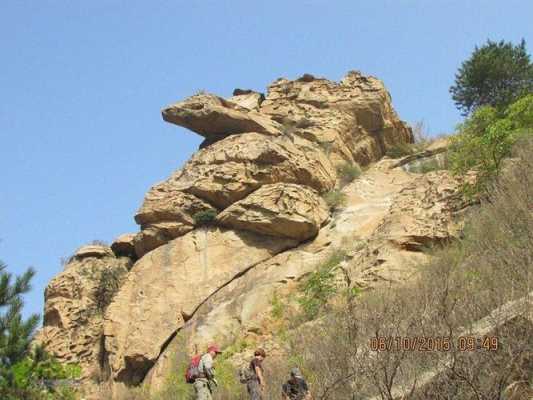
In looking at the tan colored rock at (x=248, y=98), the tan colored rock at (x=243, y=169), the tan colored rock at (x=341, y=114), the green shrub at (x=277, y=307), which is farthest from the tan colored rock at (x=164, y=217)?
the tan colored rock at (x=248, y=98)

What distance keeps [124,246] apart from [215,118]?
5.51 m

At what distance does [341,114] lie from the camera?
28625 millimetres

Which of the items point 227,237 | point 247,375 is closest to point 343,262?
point 227,237

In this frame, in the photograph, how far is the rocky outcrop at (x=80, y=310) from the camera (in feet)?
72.1

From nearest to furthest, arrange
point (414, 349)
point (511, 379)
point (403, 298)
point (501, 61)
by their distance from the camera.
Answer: point (511, 379), point (414, 349), point (403, 298), point (501, 61)

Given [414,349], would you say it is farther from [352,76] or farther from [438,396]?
[352,76]

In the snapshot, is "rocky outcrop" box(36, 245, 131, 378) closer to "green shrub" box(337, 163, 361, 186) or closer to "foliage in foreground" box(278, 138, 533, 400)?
"green shrub" box(337, 163, 361, 186)

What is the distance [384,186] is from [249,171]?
5.05 meters

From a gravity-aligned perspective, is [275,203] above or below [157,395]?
above

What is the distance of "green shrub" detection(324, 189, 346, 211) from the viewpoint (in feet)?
76.7

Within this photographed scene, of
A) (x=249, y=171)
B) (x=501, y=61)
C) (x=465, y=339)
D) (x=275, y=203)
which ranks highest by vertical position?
(x=501, y=61)

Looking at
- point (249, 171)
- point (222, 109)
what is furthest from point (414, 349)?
point (222, 109)

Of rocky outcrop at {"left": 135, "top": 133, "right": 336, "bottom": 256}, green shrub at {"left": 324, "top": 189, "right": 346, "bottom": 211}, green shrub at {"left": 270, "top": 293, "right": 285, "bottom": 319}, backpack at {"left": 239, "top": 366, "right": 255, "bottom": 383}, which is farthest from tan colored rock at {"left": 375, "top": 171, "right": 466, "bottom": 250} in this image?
backpack at {"left": 239, "top": 366, "right": 255, "bottom": 383}

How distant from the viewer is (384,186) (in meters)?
25.5
